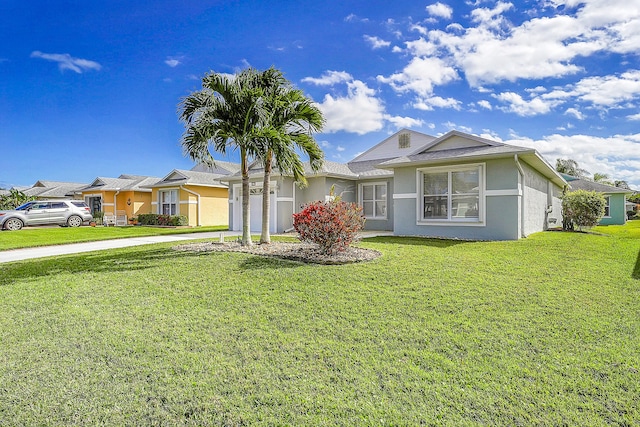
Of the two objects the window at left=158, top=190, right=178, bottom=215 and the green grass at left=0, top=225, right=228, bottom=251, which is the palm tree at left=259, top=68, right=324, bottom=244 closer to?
the green grass at left=0, top=225, right=228, bottom=251

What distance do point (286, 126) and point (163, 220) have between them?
15496mm

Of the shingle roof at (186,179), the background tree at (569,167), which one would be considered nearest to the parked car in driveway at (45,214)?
the shingle roof at (186,179)

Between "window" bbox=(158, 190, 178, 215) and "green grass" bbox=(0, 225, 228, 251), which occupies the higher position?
"window" bbox=(158, 190, 178, 215)

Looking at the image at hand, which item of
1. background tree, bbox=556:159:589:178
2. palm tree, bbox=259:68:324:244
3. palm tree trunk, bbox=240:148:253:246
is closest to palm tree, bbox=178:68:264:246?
palm tree trunk, bbox=240:148:253:246

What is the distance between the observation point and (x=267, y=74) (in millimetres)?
9594

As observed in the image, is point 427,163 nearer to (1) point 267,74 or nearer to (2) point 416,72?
(2) point 416,72

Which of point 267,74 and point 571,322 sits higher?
point 267,74

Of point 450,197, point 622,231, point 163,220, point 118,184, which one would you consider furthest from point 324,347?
point 118,184

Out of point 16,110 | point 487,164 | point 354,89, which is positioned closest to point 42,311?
point 487,164

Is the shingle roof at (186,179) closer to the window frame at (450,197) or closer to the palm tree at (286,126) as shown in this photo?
the palm tree at (286,126)

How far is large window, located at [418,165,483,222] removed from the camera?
11656 mm

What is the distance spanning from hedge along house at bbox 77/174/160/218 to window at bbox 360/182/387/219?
16.7m

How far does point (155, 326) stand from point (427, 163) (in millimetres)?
10523

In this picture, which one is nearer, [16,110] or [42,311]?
[42,311]
